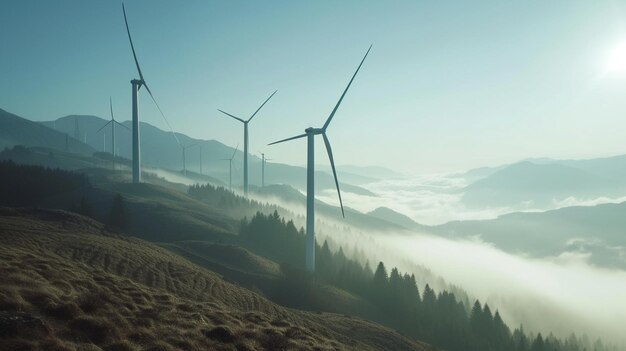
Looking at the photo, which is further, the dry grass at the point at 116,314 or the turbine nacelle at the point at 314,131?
the turbine nacelle at the point at 314,131

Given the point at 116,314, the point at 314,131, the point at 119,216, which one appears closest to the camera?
the point at 116,314

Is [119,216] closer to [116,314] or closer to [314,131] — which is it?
[314,131]

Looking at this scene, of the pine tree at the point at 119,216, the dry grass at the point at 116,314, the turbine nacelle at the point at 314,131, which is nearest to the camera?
the dry grass at the point at 116,314

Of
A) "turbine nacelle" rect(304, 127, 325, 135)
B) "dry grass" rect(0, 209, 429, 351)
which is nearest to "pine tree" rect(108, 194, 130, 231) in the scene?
"dry grass" rect(0, 209, 429, 351)

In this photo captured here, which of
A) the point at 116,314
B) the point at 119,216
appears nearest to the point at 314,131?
the point at 119,216

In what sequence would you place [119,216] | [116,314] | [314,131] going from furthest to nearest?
[119,216], [314,131], [116,314]

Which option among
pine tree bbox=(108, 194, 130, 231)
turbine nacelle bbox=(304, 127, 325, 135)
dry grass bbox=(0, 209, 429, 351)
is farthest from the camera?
pine tree bbox=(108, 194, 130, 231)

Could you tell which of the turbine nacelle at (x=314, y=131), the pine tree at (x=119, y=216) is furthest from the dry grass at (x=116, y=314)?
the pine tree at (x=119, y=216)

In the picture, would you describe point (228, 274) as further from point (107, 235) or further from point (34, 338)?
point (34, 338)

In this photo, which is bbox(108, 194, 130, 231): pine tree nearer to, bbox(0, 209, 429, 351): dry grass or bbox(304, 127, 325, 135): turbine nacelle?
Result: bbox(0, 209, 429, 351): dry grass

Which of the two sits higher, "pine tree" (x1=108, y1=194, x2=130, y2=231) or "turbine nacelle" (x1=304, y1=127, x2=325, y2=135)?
"turbine nacelle" (x1=304, y1=127, x2=325, y2=135)

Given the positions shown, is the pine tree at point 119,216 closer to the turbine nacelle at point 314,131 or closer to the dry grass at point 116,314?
the dry grass at point 116,314
